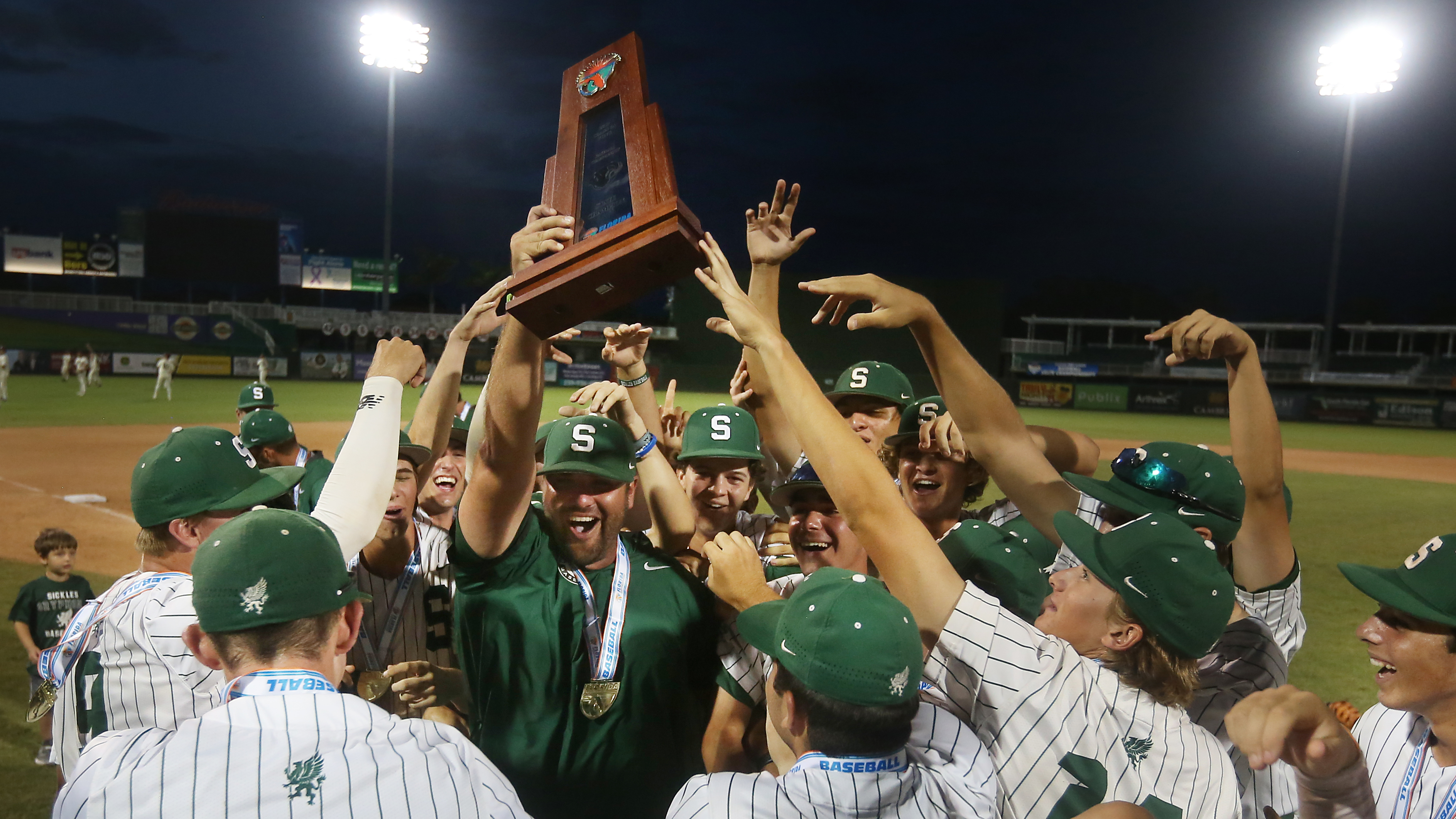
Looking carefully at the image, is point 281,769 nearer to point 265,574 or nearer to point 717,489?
point 265,574

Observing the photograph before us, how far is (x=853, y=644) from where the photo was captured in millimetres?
1664

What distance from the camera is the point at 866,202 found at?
83.1 meters

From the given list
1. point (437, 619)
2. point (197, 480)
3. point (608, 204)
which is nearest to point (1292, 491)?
point (437, 619)

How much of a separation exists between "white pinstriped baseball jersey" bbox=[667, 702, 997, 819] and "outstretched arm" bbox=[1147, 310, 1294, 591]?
1746 mm

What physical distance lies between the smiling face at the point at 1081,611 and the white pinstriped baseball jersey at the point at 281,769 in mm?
1498

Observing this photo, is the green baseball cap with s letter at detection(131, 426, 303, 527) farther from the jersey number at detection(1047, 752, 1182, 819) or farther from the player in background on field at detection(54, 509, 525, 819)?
the jersey number at detection(1047, 752, 1182, 819)

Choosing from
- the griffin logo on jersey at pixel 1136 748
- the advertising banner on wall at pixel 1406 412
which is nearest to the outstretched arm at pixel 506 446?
the griffin logo on jersey at pixel 1136 748

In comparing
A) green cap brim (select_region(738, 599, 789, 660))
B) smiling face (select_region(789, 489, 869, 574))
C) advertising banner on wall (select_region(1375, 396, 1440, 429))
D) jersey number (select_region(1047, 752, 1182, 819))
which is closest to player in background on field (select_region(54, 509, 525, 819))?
green cap brim (select_region(738, 599, 789, 660))

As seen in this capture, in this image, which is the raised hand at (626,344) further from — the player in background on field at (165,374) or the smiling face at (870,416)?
the player in background on field at (165,374)

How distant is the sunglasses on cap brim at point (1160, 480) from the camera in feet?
9.27

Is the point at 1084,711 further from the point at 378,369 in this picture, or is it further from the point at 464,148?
the point at 464,148

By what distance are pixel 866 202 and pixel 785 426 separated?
8261cm

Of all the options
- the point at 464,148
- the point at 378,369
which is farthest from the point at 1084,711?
the point at 464,148

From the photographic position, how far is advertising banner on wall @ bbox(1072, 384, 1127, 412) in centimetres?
4128
